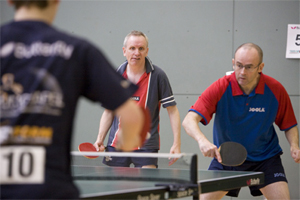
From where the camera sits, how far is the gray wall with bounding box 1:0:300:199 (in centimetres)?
588

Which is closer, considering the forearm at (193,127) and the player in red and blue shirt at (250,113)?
the forearm at (193,127)

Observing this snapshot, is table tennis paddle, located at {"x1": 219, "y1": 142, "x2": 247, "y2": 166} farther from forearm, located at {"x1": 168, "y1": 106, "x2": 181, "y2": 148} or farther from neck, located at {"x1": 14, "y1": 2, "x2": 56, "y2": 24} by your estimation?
neck, located at {"x1": 14, "y1": 2, "x2": 56, "y2": 24}

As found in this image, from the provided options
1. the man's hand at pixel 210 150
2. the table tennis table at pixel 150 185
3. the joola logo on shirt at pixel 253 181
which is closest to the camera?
the table tennis table at pixel 150 185

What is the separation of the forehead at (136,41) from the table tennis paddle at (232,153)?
1479mm

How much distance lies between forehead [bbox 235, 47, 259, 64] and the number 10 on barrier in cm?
262

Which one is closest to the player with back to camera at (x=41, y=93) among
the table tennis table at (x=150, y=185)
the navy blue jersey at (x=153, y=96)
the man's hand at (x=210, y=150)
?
the table tennis table at (x=150, y=185)

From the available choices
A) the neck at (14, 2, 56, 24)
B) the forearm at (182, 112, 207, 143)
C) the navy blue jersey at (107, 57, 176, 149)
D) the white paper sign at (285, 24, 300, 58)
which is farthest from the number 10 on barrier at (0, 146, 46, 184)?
the white paper sign at (285, 24, 300, 58)

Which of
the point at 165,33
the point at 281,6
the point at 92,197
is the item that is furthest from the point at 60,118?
the point at 281,6

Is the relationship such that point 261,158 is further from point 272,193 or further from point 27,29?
point 27,29

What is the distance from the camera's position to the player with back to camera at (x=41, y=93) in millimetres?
1118

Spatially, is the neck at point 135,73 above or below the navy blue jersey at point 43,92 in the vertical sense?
above

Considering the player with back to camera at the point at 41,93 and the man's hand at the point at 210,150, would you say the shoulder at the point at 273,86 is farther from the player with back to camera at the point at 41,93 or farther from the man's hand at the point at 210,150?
the player with back to camera at the point at 41,93

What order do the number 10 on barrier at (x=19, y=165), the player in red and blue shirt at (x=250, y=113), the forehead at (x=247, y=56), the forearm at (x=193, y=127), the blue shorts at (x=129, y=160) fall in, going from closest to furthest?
the number 10 on barrier at (x=19, y=165) < the forearm at (x=193, y=127) < the forehead at (x=247, y=56) < the player in red and blue shirt at (x=250, y=113) < the blue shorts at (x=129, y=160)

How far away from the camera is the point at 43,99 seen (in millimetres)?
1136
